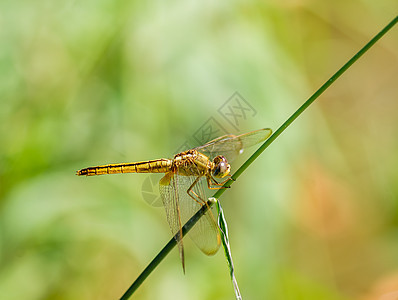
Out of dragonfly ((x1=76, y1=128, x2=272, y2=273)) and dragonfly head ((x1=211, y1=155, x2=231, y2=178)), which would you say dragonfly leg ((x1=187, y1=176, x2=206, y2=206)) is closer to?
dragonfly ((x1=76, y1=128, x2=272, y2=273))

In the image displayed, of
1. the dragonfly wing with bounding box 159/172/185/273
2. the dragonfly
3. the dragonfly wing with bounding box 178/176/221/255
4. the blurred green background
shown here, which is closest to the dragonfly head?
the dragonfly

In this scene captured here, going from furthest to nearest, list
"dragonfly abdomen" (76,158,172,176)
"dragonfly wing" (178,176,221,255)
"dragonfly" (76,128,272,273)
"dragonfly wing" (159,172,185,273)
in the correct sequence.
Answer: "dragonfly abdomen" (76,158,172,176), "dragonfly" (76,128,272,273), "dragonfly wing" (159,172,185,273), "dragonfly wing" (178,176,221,255)

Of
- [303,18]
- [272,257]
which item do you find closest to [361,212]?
[272,257]

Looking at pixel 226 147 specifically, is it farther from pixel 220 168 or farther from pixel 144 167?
pixel 144 167

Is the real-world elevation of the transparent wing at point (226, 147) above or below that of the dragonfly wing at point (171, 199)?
above

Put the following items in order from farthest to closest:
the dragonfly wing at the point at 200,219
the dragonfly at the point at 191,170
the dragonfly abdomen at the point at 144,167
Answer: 1. the dragonfly abdomen at the point at 144,167
2. the dragonfly at the point at 191,170
3. the dragonfly wing at the point at 200,219

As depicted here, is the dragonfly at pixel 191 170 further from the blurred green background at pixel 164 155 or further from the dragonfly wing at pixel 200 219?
the blurred green background at pixel 164 155

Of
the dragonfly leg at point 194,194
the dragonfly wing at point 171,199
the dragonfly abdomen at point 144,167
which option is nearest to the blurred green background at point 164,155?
the dragonfly abdomen at point 144,167
